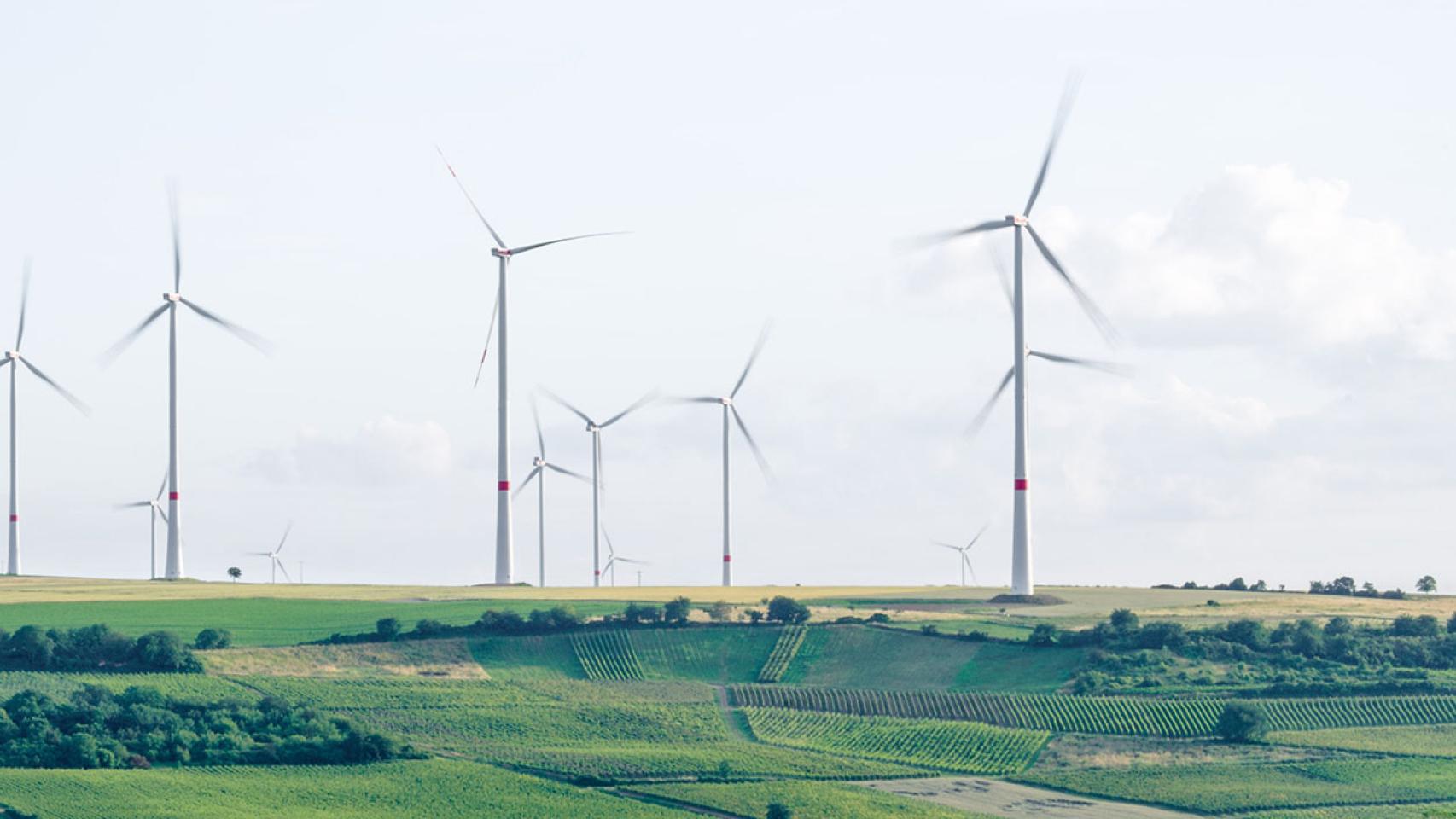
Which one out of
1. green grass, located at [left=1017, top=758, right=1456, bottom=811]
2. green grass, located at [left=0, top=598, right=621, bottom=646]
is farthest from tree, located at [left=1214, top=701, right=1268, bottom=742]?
green grass, located at [left=0, top=598, right=621, bottom=646]

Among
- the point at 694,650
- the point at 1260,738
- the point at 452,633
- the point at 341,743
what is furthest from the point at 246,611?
the point at 1260,738

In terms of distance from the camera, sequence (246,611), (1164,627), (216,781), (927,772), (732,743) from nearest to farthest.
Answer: (216,781)
(927,772)
(732,743)
(1164,627)
(246,611)

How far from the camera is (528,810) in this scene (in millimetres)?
110875

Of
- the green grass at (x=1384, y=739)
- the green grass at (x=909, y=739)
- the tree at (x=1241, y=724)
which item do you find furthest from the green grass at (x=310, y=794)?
the green grass at (x=1384, y=739)

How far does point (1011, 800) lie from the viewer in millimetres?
116812

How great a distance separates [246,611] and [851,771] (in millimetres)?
76275

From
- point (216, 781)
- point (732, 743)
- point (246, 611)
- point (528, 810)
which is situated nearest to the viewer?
point (528, 810)

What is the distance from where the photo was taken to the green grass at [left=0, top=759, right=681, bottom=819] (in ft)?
358

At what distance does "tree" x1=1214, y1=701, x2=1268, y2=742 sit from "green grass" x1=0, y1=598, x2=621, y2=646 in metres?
66.6

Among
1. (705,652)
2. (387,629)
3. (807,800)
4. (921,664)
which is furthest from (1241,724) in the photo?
(387,629)

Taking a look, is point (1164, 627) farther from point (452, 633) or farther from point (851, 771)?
point (452, 633)

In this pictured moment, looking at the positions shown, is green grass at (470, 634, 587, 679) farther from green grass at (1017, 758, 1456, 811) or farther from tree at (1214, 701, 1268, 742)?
tree at (1214, 701, 1268, 742)

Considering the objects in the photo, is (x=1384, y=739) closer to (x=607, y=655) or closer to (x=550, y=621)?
(x=607, y=655)

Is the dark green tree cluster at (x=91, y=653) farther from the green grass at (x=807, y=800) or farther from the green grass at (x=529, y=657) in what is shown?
the green grass at (x=807, y=800)
